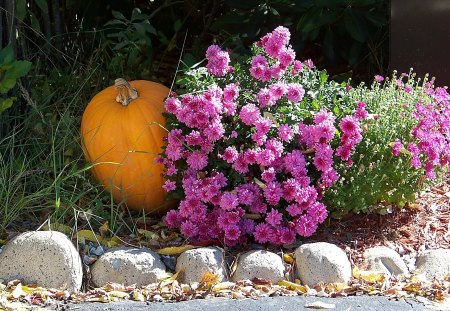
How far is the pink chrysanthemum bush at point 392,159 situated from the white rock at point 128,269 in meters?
0.82

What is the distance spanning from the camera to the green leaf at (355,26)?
5.28 meters

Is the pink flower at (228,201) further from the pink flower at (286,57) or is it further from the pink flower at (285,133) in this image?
the pink flower at (286,57)

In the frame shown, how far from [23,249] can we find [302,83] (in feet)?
4.83

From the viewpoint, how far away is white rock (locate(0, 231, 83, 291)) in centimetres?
364

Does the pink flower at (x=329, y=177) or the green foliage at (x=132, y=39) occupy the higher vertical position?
the green foliage at (x=132, y=39)

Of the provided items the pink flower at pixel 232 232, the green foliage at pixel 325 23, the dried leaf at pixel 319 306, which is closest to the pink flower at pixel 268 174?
the pink flower at pixel 232 232

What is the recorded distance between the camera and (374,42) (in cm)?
598

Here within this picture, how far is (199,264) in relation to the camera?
3.68 meters

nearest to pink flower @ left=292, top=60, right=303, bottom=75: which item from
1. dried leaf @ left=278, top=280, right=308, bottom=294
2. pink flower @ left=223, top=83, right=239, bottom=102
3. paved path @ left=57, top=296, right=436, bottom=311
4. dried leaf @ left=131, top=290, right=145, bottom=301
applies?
pink flower @ left=223, top=83, right=239, bottom=102

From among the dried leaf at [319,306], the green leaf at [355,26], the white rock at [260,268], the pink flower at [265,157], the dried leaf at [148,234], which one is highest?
the green leaf at [355,26]

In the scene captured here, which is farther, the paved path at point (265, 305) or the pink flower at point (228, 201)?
the pink flower at point (228, 201)

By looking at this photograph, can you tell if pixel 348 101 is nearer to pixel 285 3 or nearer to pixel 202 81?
pixel 202 81

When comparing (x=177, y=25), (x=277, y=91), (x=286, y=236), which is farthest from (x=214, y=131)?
(x=177, y=25)

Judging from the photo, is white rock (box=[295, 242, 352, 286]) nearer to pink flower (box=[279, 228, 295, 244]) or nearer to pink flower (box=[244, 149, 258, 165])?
pink flower (box=[279, 228, 295, 244])
